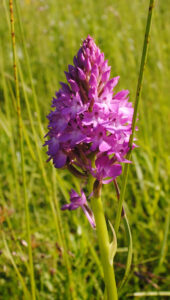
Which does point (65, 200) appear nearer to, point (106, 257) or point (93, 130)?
point (106, 257)

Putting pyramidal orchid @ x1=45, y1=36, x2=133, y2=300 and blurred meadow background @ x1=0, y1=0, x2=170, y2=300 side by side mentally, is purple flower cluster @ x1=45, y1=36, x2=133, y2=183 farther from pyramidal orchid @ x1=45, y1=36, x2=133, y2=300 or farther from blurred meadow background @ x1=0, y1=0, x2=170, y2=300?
blurred meadow background @ x1=0, y1=0, x2=170, y2=300

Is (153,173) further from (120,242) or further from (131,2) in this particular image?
(131,2)

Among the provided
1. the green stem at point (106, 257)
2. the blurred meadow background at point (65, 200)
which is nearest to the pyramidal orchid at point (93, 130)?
the green stem at point (106, 257)

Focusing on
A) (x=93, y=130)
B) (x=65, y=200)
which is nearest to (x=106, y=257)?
(x=93, y=130)

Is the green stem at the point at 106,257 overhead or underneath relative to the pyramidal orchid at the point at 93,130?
underneath

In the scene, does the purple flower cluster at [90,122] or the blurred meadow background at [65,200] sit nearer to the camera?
the purple flower cluster at [90,122]

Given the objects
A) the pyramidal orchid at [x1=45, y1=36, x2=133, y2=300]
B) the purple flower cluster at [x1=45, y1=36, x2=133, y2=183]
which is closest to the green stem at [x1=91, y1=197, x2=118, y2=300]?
the pyramidal orchid at [x1=45, y1=36, x2=133, y2=300]

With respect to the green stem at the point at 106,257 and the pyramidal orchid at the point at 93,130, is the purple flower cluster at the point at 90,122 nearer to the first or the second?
the pyramidal orchid at the point at 93,130
